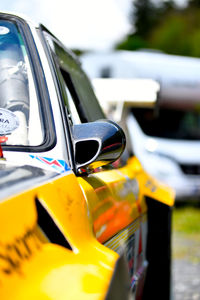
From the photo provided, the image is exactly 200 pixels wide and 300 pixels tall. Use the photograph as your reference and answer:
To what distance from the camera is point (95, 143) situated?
2266mm

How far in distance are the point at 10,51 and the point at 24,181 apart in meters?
0.93

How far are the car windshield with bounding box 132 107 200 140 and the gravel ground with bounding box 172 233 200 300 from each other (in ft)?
13.9

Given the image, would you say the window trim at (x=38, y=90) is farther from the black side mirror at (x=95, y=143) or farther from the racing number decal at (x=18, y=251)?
the racing number decal at (x=18, y=251)

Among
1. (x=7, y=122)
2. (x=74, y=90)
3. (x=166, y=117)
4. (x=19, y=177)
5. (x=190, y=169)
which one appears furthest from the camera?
(x=166, y=117)

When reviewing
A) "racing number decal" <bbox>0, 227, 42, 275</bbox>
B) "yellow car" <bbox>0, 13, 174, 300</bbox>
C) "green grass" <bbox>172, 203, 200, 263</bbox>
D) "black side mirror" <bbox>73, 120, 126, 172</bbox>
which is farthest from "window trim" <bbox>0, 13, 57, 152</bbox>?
"green grass" <bbox>172, 203, 200, 263</bbox>

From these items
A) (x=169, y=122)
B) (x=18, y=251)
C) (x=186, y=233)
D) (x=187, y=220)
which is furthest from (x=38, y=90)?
(x=169, y=122)

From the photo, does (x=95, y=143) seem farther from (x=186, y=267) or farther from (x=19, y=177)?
(x=186, y=267)

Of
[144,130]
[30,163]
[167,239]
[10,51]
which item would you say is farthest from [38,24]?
[144,130]

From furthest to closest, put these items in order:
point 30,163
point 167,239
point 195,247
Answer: point 195,247
point 167,239
point 30,163

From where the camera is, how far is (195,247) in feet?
24.6

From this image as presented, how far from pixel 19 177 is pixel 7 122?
57 centimetres

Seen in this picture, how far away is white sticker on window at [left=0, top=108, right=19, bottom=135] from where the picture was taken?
225 cm

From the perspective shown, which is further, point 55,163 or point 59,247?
point 55,163

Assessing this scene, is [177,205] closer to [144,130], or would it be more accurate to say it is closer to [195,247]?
[144,130]
